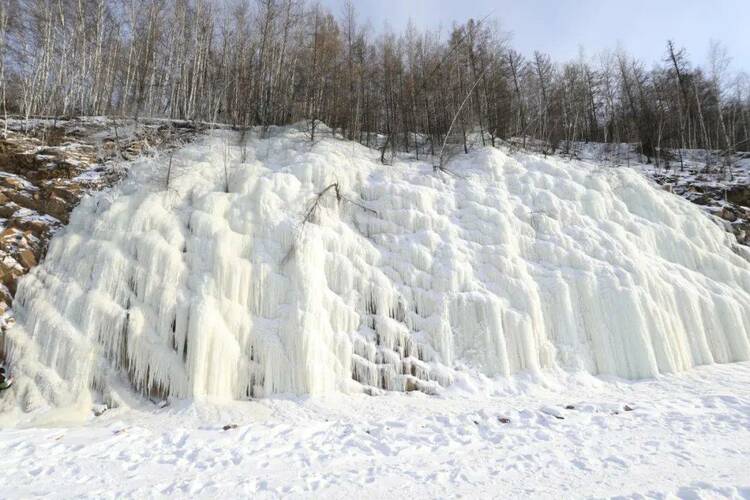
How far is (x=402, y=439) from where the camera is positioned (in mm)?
4785

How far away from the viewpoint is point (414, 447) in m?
4.55

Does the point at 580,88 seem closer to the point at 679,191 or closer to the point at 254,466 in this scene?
the point at 679,191

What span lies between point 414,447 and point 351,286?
11.1 feet

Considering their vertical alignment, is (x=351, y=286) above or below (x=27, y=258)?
below

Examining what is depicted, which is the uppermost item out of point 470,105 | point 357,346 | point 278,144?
point 470,105

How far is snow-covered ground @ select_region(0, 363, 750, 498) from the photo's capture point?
364 cm

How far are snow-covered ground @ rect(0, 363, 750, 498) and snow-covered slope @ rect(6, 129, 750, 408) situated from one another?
588 mm

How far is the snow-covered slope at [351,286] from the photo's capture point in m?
6.03

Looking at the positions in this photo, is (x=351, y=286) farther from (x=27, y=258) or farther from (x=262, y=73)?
(x=262, y=73)

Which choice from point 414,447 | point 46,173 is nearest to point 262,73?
point 46,173

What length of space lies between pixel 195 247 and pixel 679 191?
13483 millimetres

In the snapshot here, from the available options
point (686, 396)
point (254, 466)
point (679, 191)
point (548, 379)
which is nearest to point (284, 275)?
point (254, 466)

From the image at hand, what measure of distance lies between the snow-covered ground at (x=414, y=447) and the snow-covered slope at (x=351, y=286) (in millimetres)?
588

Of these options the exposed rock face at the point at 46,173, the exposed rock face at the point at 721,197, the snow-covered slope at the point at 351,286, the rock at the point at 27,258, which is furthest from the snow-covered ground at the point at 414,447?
the exposed rock face at the point at 721,197
